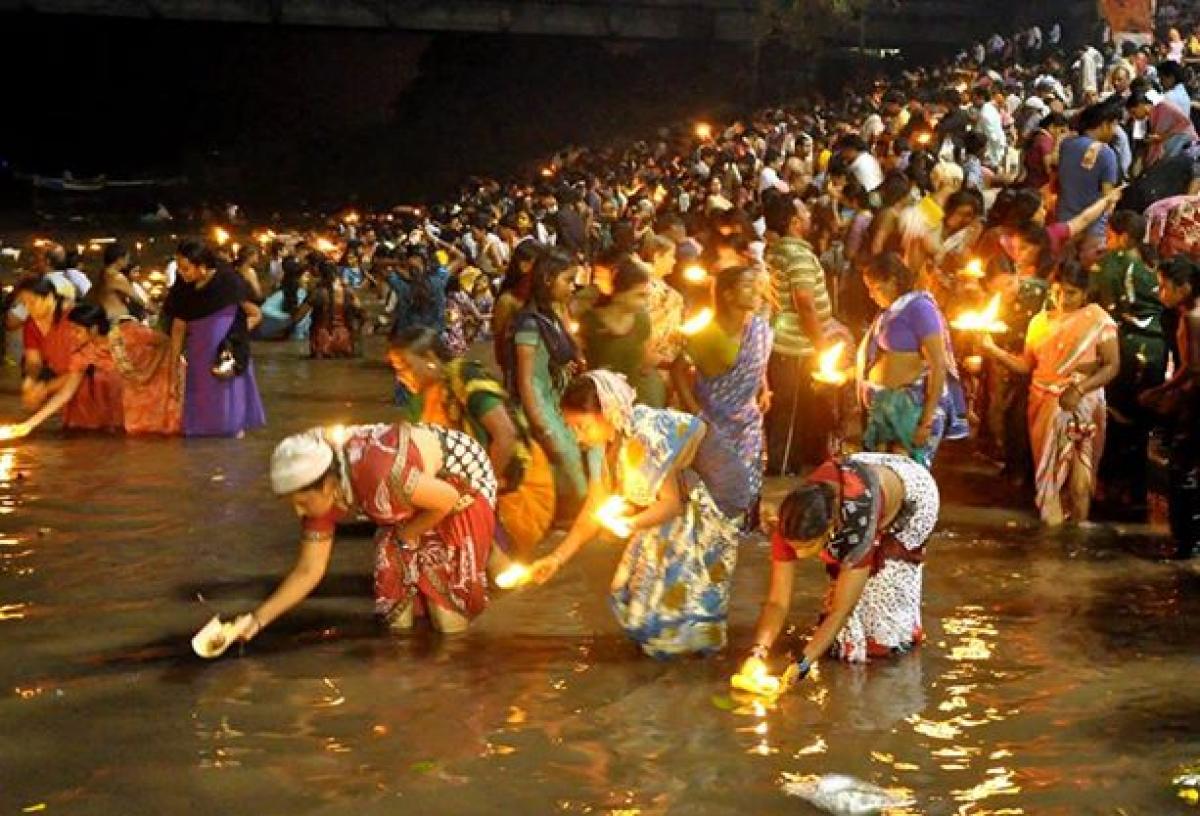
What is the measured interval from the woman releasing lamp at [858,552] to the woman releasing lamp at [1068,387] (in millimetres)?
2870

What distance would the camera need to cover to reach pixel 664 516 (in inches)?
287

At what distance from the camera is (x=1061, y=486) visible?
33.7 feet

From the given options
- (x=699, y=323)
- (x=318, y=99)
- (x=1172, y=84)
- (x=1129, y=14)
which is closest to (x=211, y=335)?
(x=699, y=323)

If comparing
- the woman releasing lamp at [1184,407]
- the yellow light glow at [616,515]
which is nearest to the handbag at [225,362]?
the yellow light glow at [616,515]

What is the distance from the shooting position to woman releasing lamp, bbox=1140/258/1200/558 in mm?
9320

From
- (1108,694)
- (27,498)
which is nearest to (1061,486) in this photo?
(1108,694)

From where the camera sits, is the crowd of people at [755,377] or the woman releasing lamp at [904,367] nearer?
the crowd of people at [755,377]

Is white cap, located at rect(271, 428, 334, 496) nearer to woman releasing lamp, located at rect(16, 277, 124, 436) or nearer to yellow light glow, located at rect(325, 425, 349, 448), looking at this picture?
yellow light glow, located at rect(325, 425, 349, 448)

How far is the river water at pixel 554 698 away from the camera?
6.16 metres

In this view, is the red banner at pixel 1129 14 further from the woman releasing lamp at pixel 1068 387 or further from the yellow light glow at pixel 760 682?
the yellow light glow at pixel 760 682

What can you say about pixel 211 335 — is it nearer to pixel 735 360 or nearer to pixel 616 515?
pixel 735 360

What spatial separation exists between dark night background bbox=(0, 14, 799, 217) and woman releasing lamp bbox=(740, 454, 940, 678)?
157 ft

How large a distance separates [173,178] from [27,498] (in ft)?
156

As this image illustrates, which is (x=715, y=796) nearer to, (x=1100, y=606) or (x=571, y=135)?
(x=1100, y=606)
